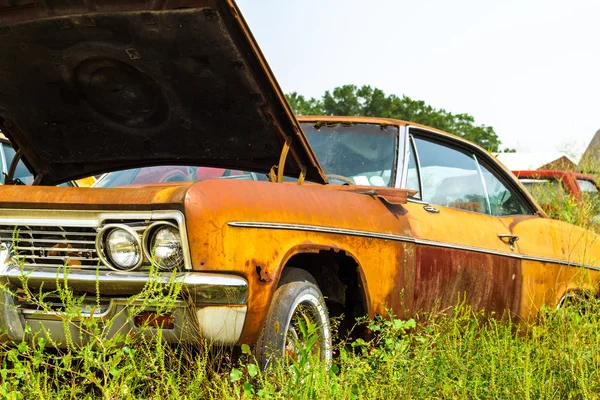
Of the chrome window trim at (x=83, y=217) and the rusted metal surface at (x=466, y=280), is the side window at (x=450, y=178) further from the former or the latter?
the chrome window trim at (x=83, y=217)

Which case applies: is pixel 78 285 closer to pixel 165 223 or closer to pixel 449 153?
pixel 165 223

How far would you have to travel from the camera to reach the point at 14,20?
139 inches

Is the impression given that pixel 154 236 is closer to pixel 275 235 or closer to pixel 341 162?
pixel 275 235

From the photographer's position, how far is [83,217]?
299 centimetres

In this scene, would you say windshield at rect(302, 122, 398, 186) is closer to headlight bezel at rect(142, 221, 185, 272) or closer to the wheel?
the wheel

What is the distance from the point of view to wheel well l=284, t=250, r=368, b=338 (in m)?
3.67

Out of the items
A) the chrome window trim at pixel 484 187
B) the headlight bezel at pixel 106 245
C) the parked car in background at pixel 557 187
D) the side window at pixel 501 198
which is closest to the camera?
the headlight bezel at pixel 106 245

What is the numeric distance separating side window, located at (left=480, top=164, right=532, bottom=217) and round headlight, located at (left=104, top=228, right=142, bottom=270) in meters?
2.93

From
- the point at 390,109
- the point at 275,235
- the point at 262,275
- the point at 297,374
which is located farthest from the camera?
the point at 390,109

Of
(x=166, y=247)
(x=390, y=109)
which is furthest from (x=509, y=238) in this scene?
(x=390, y=109)

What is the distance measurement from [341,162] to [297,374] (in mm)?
1774

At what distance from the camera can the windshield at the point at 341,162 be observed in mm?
4375

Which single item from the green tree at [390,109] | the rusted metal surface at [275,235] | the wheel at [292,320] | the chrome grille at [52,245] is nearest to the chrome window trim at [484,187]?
the rusted metal surface at [275,235]

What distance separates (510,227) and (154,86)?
2536 mm
